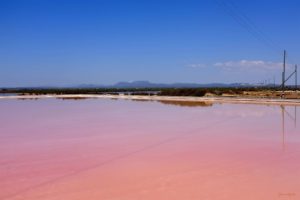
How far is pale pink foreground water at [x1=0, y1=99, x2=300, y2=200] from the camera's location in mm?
5426

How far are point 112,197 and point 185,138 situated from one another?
523 cm

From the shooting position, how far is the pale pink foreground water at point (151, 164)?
5.43m

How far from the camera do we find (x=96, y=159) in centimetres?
754

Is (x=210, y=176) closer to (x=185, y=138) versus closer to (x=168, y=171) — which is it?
(x=168, y=171)

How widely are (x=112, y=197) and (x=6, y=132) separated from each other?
310 inches

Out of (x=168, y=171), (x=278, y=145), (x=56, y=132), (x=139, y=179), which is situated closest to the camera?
(x=139, y=179)

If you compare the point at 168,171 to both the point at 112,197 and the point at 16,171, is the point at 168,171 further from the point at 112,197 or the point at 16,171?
the point at 16,171

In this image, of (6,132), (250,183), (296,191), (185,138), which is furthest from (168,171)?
(6,132)

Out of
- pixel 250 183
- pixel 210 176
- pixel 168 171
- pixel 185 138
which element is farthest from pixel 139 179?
pixel 185 138

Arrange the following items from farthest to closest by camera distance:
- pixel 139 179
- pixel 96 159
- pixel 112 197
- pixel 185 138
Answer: pixel 185 138
pixel 96 159
pixel 139 179
pixel 112 197

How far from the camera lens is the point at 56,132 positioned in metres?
11.8

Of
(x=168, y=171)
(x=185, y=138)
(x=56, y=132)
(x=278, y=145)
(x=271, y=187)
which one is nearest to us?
(x=271, y=187)

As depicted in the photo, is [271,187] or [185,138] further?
[185,138]

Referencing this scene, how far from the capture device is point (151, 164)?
7.10 metres
